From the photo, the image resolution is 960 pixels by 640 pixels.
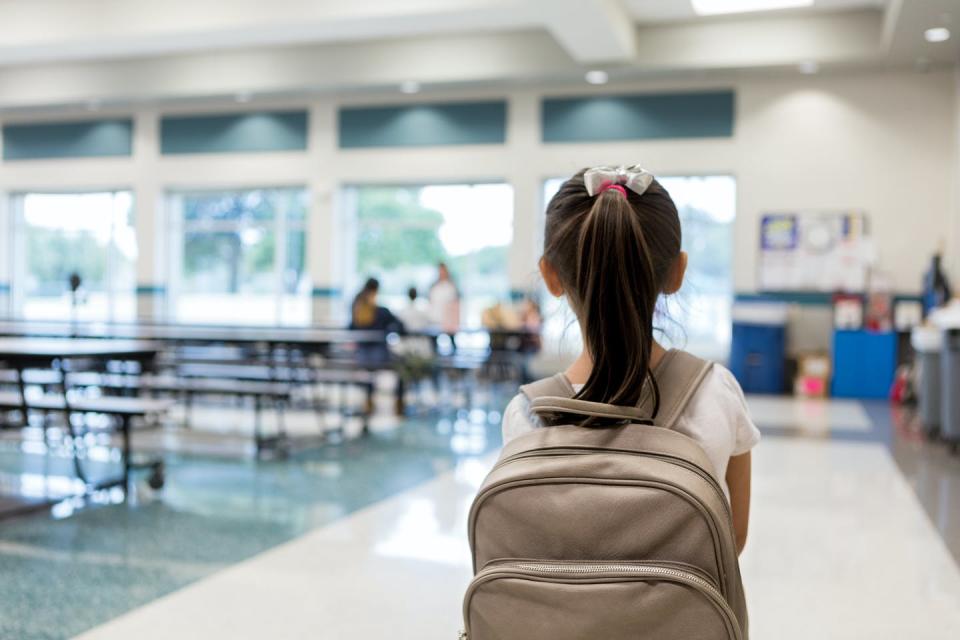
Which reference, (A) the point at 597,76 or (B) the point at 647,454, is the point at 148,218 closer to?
(A) the point at 597,76

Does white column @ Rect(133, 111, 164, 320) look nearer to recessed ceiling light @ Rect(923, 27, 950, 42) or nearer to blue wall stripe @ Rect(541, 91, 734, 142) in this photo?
blue wall stripe @ Rect(541, 91, 734, 142)

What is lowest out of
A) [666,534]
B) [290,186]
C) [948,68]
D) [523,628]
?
[523,628]

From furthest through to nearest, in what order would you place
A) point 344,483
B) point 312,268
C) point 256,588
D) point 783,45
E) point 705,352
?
point 312,268
point 705,352
point 783,45
point 344,483
point 256,588

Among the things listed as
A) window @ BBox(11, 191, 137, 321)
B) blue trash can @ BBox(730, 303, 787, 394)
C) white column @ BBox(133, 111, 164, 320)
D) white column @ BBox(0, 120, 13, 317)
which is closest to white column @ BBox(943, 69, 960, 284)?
blue trash can @ BBox(730, 303, 787, 394)

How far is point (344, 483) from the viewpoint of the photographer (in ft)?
14.0

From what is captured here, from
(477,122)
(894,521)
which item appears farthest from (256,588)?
(477,122)

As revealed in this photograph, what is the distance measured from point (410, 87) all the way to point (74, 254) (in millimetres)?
6119

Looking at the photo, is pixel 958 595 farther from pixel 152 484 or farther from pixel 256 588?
pixel 152 484

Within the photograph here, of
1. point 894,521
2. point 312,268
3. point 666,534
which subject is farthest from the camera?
point 312,268

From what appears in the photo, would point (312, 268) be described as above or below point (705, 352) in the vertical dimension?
above

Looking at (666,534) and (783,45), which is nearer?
(666,534)

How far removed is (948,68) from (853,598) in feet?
27.1

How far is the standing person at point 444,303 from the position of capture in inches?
381

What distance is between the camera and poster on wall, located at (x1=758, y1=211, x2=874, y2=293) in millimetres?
9547
